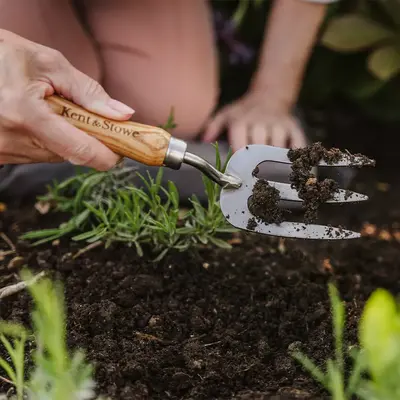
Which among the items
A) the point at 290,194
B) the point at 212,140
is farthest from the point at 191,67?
the point at 290,194

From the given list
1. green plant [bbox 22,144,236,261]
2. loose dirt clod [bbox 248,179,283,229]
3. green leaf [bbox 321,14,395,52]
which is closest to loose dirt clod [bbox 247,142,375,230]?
loose dirt clod [bbox 248,179,283,229]

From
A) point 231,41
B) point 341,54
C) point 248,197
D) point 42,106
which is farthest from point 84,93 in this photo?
point 341,54

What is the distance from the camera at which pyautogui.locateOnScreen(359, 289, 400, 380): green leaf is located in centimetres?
72

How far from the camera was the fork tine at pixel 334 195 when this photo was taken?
4.39ft

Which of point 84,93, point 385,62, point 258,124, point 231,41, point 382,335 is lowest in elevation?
point 382,335

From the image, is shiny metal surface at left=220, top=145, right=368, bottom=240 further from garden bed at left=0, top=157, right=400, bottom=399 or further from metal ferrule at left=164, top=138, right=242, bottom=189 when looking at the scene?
garden bed at left=0, top=157, right=400, bottom=399

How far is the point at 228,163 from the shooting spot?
1.34 meters

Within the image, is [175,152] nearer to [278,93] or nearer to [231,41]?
[278,93]

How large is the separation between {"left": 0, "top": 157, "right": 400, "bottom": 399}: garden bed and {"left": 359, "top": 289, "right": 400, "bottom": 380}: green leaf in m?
0.36

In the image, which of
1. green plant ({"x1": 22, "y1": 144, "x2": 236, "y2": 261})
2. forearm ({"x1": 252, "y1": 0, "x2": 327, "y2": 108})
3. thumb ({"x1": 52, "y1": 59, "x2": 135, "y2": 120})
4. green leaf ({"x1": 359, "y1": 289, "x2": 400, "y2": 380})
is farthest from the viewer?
forearm ({"x1": 252, "y1": 0, "x2": 327, "y2": 108})

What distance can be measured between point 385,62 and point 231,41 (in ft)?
1.87

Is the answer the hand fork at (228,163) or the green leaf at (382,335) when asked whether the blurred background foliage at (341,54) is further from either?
the green leaf at (382,335)

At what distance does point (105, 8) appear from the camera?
1954mm

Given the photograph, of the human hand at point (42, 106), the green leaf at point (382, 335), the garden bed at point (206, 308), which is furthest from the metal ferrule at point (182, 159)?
the green leaf at point (382, 335)
